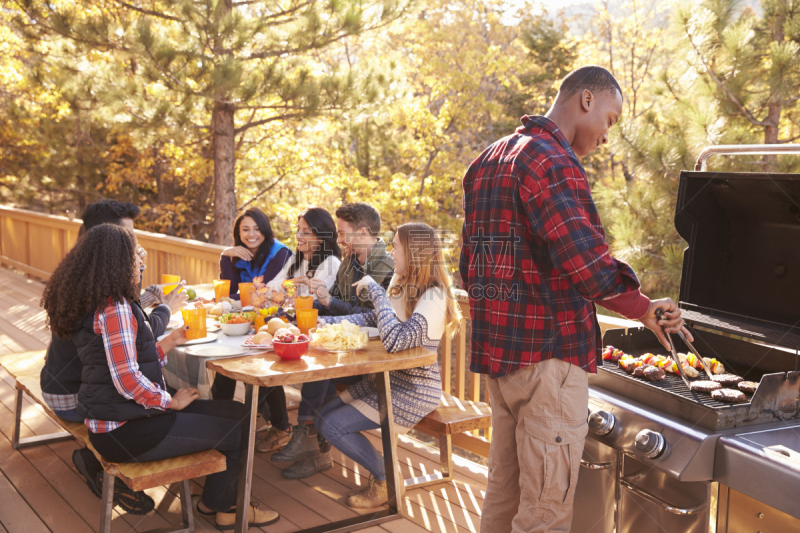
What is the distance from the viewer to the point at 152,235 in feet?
20.5

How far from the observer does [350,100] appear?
754 cm

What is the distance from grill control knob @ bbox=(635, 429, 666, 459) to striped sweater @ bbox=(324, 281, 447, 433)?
1.01 m

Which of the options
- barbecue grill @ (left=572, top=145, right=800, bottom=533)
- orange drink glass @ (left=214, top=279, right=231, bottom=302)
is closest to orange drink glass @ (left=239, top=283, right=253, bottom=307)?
orange drink glass @ (left=214, top=279, right=231, bottom=302)

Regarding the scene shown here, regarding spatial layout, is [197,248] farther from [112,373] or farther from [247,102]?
[112,373]

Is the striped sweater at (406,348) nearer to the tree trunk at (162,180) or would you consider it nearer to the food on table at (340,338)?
the food on table at (340,338)

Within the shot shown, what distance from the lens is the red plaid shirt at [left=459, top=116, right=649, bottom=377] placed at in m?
1.54

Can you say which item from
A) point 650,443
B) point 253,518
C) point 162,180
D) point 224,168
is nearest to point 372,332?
point 253,518

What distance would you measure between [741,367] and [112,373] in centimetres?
217

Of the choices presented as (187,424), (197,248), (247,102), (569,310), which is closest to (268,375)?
(187,424)

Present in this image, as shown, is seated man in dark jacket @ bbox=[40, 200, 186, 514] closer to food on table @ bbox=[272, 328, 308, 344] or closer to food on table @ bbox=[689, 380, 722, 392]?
food on table @ bbox=[272, 328, 308, 344]

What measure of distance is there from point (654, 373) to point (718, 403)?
0.77ft

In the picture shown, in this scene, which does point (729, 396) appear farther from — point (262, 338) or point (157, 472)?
point (157, 472)

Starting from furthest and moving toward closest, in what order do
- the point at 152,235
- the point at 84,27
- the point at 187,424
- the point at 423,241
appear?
the point at 84,27 → the point at 152,235 → the point at 423,241 → the point at 187,424

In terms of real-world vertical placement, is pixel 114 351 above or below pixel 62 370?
above
